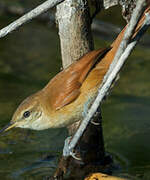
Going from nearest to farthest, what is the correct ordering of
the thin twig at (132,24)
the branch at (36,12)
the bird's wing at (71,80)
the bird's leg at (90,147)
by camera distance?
the thin twig at (132,24), the branch at (36,12), the bird's wing at (71,80), the bird's leg at (90,147)

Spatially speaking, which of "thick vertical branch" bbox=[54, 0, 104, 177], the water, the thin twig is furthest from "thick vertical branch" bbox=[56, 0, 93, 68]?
the water

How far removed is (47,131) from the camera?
6.77 meters

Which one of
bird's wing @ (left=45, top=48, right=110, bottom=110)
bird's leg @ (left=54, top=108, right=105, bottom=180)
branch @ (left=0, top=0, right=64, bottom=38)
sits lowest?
bird's leg @ (left=54, top=108, right=105, bottom=180)

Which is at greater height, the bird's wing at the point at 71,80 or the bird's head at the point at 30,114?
the bird's wing at the point at 71,80

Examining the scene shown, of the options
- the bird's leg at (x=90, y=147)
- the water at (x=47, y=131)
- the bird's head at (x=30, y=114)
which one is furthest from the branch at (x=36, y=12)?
the water at (x=47, y=131)

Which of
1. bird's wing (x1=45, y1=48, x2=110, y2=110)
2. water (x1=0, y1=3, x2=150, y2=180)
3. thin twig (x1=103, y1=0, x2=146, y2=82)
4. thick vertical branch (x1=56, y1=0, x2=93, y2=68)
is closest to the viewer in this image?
thin twig (x1=103, y1=0, x2=146, y2=82)

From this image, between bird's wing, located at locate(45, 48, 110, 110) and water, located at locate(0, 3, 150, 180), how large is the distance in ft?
4.46

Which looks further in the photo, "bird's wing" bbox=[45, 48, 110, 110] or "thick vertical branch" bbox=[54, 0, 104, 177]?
"thick vertical branch" bbox=[54, 0, 104, 177]

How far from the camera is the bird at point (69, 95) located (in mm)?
4512

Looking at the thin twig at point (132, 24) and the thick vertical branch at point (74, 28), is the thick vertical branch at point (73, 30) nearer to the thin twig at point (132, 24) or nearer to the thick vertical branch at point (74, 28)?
the thick vertical branch at point (74, 28)

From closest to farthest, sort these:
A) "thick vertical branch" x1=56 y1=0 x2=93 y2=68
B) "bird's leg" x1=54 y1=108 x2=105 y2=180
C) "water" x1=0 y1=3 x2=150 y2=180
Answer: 1. "thick vertical branch" x1=56 y1=0 x2=93 y2=68
2. "bird's leg" x1=54 y1=108 x2=105 y2=180
3. "water" x1=0 y1=3 x2=150 y2=180

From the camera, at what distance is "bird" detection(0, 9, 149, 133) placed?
14.8 feet

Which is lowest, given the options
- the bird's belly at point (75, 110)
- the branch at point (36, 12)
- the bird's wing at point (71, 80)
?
the bird's belly at point (75, 110)

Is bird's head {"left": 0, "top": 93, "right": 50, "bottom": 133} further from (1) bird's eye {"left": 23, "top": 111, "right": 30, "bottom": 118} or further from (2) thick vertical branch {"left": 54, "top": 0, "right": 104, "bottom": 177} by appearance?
(2) thick vertical branch {"left": 54, "top": 0, "right": 104, "bottom": 177}
